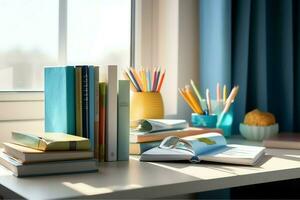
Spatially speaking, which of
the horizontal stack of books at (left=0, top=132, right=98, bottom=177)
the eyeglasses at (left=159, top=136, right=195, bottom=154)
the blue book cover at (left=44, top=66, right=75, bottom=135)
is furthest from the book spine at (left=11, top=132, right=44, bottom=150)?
the eyeglasses at (left=159, top=136, right=195, bottom=154)

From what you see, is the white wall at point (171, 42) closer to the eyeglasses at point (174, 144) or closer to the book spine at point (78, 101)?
the eyeglasses at point (174, 144)

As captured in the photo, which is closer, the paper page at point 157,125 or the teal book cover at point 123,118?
the teal book cover at point 123,118

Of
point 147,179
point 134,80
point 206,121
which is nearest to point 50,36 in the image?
point 134,80

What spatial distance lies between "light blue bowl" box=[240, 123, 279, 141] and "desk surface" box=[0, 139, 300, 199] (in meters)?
0.36

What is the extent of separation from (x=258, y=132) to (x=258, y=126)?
2 cm

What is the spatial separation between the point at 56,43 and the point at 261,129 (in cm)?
72

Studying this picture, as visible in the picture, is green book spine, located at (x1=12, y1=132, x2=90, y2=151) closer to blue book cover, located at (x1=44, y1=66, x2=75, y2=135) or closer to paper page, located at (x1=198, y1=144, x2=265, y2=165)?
blue book cover, located at (x1=44, y1=66, x2=75, y2=135)

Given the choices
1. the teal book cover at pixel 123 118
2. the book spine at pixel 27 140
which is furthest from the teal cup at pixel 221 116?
the book spine at pixel 27 140

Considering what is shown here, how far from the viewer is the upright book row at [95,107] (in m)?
1.28

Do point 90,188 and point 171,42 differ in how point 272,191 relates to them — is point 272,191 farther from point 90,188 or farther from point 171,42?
point 90,188

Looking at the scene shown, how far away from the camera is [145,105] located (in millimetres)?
1566

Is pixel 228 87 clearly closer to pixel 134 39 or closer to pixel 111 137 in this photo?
pixel 134 39

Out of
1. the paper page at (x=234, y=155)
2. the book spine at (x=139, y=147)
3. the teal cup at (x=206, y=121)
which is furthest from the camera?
the teal cup at (x=206, y=121)

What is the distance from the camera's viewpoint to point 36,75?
167 centimetres
